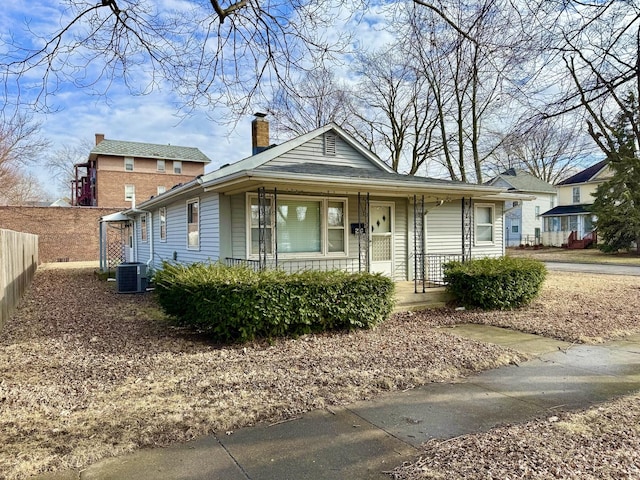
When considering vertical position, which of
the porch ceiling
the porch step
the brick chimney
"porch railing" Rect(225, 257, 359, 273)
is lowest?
the porch step

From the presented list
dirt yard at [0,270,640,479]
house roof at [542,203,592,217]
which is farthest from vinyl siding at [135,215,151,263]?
house roof at [542,203,592,217]

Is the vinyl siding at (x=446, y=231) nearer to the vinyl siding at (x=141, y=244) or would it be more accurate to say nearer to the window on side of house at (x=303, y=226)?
the window on side of house at (x=303, y=226)

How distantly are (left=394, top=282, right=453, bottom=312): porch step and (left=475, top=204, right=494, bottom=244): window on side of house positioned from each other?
4084 mm

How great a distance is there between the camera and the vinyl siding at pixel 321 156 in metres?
11.0

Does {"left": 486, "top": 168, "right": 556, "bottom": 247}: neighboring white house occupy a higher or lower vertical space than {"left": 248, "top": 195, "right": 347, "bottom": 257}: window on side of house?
higher

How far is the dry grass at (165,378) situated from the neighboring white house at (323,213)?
2708 millimetres

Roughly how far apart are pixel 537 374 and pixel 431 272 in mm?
7157

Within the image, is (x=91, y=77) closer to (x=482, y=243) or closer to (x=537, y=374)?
(x=537, y=374)

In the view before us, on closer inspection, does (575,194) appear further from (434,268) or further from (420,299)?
(420,299)

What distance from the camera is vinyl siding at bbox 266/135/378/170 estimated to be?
432 inches

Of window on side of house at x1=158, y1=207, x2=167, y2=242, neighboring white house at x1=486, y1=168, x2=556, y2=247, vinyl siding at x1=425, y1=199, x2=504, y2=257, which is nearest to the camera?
vinyl siding at x1=425, y1=199, x2=504, y2=257

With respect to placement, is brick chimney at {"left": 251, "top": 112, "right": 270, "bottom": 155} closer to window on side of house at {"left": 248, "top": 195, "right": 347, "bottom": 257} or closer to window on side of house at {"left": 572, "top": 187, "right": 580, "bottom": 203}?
window on side of house at {"left": 248, "top": 195, "right": 347, "bottom": 257}

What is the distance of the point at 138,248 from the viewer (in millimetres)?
18625

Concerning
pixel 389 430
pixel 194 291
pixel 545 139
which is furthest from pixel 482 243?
pixel 389 430
